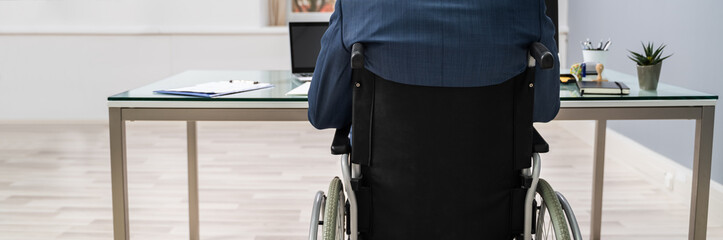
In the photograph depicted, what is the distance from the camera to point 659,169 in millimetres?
3484

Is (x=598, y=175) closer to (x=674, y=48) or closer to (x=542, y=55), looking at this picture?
(x=674, y=48)

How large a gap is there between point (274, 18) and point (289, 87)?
3090mm

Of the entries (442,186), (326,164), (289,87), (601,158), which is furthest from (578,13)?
(442,186)

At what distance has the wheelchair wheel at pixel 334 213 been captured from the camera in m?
1.55

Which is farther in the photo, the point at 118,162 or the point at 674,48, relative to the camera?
the point at 674,48

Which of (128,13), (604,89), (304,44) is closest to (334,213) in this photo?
(604,89)

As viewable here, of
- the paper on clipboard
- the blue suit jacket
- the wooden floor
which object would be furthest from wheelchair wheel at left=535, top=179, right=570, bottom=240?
the wooden floor

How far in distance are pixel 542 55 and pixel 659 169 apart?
8.04 feet

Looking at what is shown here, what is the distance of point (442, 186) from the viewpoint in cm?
148

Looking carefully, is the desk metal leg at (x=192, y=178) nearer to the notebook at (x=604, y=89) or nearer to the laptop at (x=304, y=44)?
the laptop at (x=304, y=44)

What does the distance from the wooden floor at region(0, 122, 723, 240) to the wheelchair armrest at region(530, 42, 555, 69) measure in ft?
5.41

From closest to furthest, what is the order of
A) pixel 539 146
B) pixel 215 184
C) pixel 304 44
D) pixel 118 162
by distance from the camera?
pixel 539 146, pixel 118 162, pixel 304 44, pixel 215 184

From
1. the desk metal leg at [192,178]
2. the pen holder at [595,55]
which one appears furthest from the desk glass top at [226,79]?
the pen holder at [595,55]

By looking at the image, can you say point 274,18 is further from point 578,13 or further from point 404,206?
point 404,206
